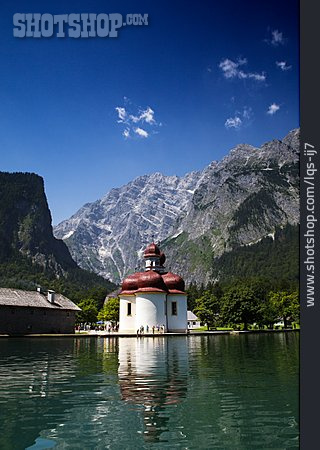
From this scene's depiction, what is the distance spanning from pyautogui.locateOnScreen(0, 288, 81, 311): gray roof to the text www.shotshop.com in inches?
1762

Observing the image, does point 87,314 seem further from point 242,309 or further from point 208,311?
point 242,309

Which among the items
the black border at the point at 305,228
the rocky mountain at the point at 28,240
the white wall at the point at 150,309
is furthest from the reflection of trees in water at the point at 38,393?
the rocky mountain at the point at 28,240

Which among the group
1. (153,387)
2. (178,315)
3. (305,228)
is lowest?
(178,315)

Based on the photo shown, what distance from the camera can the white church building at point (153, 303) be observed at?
50.3m

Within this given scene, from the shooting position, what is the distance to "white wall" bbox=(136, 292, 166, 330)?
50.0 metres

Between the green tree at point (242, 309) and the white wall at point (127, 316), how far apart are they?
11956 mm

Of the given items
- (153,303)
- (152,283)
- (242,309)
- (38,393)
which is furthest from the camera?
(242,309)

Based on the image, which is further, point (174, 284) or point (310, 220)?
point (174, 284)

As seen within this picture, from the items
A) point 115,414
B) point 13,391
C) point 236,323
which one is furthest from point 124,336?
point 115,414

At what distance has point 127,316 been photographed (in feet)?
171

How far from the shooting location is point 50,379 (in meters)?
14.3

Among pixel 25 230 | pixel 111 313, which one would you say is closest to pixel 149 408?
pixel 111 313

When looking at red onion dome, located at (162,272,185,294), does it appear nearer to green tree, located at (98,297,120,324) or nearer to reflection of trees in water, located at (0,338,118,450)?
green tree, located at (98,297,120,324)

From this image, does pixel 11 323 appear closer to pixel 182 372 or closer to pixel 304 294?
pixel 182 372
